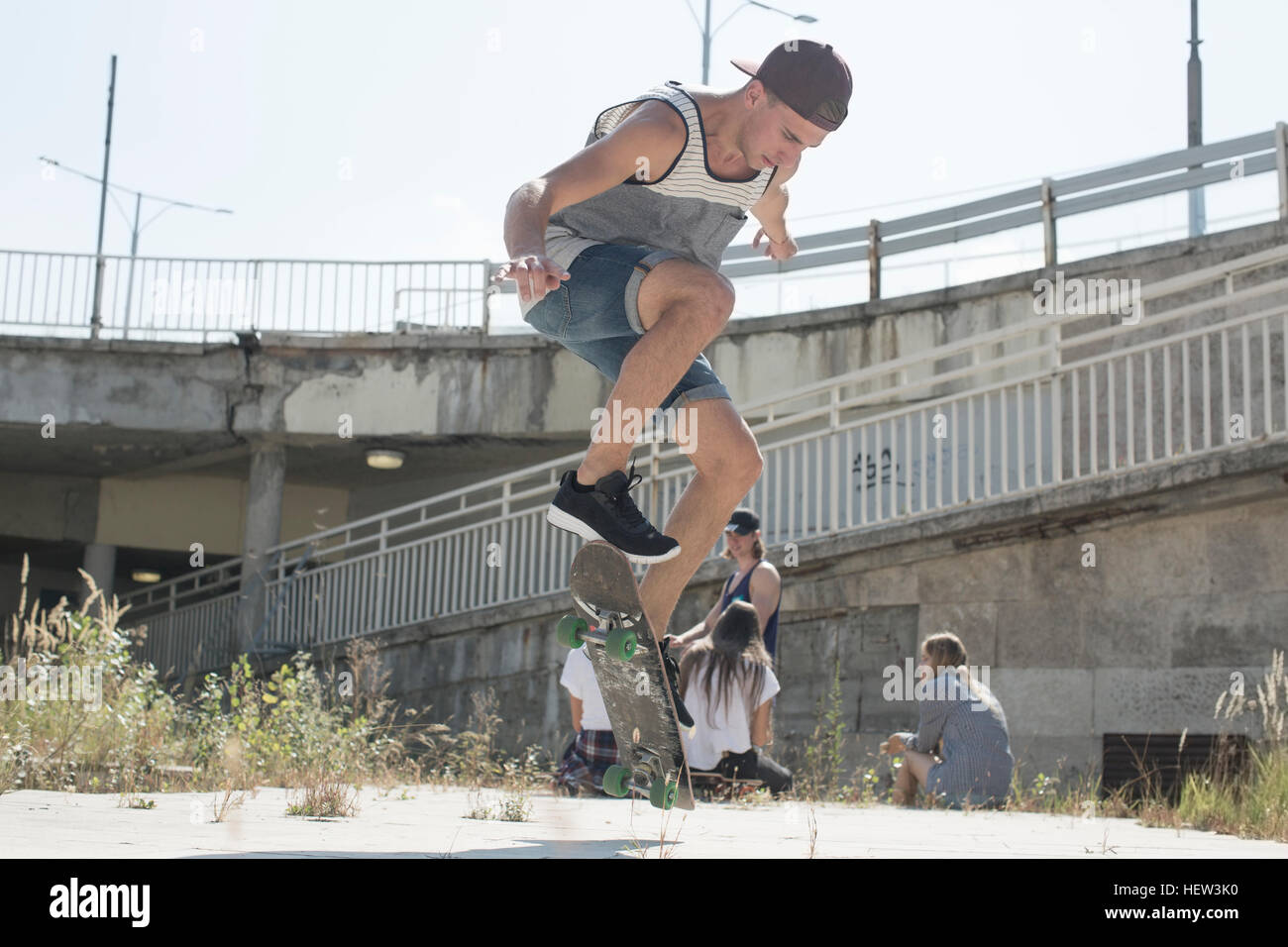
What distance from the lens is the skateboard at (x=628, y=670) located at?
3.34 meters

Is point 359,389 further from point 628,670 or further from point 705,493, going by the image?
point 628,670

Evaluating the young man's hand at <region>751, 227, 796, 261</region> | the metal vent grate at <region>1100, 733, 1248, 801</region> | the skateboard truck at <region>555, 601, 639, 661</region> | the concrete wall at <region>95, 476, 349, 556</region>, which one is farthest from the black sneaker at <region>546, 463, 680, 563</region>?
the concrete wall at <region>95, 476, 349, 556</region>

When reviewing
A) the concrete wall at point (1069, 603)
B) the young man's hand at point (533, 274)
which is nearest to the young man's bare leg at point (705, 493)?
the young man's hand at point (533, 274)

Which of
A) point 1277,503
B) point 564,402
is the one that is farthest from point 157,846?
point 564,402

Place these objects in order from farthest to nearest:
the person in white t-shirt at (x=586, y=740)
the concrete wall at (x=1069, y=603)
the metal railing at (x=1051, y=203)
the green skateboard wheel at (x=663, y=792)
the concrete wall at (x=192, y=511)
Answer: the concrete wall at (x=192, y=511) < the metal railing at (x=1051, y=203) < the concrete wall at (x=1069, y=603) < the person in white t-shirt at (x=586, y=740) < the green skateboard wheel at (x=663, y=792)

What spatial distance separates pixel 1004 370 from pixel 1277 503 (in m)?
5.18

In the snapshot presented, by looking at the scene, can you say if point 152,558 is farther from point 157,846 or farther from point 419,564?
point 157,846

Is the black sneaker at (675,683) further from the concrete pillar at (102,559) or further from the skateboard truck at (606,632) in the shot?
the concrete pillar at (102,559)

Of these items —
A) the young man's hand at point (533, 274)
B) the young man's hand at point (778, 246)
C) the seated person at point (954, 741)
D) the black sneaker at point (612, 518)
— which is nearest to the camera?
the young man's hand at point (533, 274)

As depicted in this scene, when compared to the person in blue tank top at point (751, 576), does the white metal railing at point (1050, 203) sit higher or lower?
higher

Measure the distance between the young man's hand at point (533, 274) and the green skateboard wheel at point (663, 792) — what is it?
1256 mm

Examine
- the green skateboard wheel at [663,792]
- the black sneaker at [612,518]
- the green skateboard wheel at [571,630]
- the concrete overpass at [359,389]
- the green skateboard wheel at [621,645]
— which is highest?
the concrete overpass at [359,389]

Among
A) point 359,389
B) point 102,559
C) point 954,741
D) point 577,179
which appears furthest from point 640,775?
point 102,559
